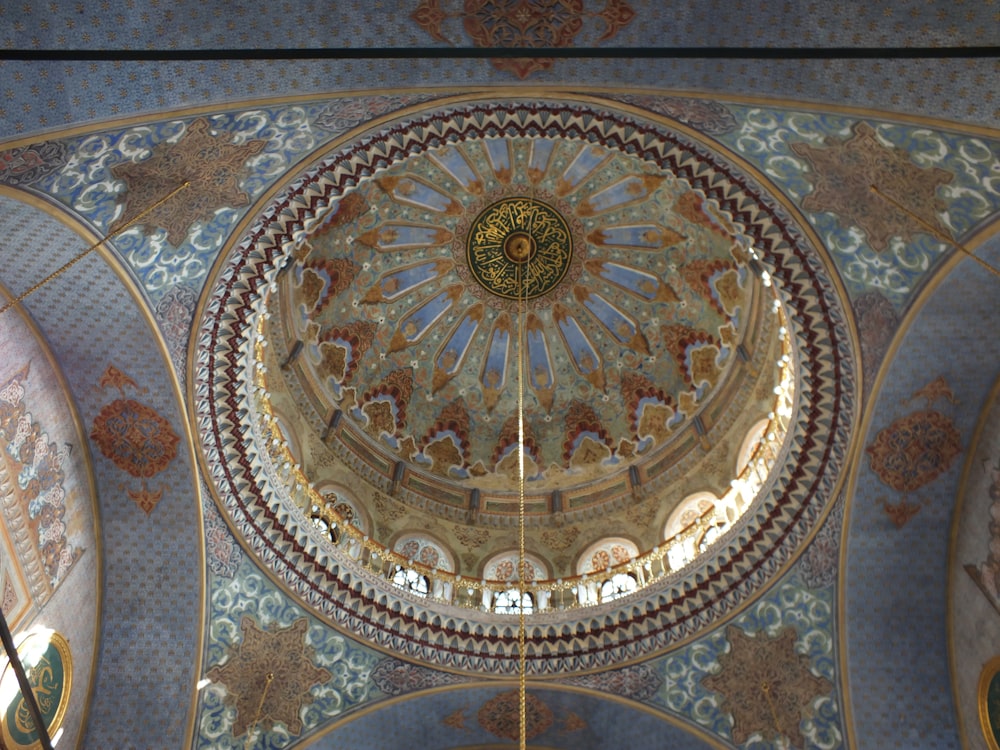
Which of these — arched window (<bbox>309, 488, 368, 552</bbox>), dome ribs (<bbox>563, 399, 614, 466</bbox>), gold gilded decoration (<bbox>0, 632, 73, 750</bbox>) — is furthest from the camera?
dome ribs (<bbox>563, 399, 614, 466</bbox>)

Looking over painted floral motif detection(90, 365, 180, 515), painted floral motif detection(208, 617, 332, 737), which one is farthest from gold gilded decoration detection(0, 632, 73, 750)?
painted floral motif detection(90, 365, 180, 515)

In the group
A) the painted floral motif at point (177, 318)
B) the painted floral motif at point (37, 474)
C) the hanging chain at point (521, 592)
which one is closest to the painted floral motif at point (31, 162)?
the painted floral motif at point (177, 318)

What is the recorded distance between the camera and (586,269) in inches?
666

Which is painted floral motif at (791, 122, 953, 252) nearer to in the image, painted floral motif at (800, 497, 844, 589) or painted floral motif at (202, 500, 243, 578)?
painted floral motif at (800, 497, 844, 589)

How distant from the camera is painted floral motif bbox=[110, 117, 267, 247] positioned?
8.82 meters

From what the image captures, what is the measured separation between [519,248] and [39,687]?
10.6 m

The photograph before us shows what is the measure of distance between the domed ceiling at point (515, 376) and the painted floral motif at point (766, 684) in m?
0.74

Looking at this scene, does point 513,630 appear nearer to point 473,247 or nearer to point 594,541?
point 594,541

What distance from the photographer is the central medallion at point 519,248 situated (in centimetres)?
1617

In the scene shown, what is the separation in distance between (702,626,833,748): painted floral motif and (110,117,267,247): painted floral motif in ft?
29.1

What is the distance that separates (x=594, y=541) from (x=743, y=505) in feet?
11.0

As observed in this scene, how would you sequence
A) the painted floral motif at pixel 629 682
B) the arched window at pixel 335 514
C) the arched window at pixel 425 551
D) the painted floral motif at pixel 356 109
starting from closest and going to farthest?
the painted floral motif at pixel 356 109 → the painted floral motif at pixel 629 682 → the arched window at pixel 335 514 → the arched window at pixel 425 551

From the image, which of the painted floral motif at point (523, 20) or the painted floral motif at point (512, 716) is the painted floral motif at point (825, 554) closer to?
the painted floral motif at point (512, 716)

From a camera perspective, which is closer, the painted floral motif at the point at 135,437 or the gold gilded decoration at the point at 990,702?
the gold gilded decoration at the point at 990,702
